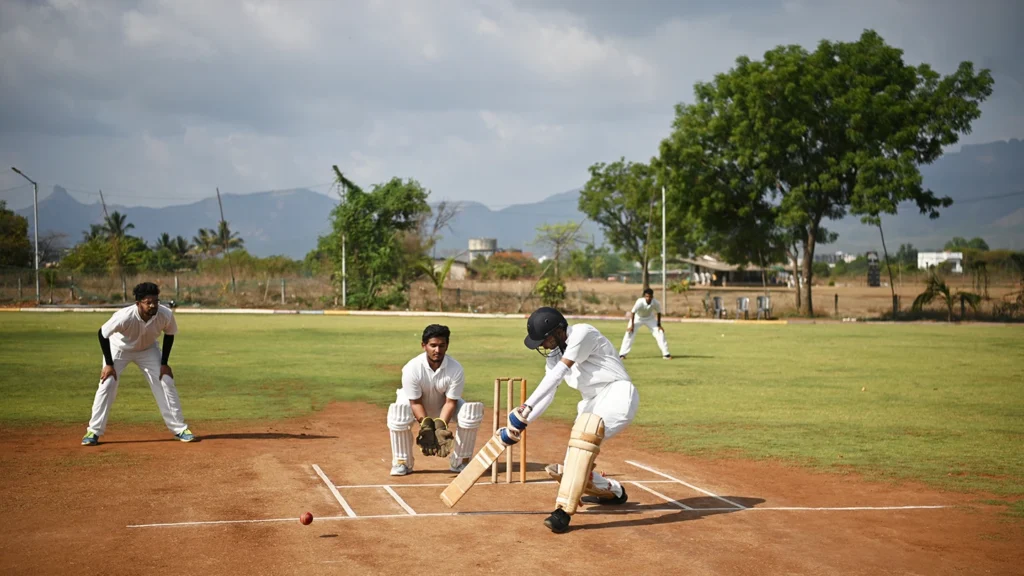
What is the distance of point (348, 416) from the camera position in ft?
47.6

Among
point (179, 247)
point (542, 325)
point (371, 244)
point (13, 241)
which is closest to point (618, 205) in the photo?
point (371, 244)

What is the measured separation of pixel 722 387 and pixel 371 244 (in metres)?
40.2

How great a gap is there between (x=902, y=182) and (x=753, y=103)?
8.40 metres

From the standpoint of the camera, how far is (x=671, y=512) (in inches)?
343

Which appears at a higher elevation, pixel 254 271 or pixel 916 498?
pixel 254 271

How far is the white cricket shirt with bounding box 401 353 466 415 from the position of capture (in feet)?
33.6

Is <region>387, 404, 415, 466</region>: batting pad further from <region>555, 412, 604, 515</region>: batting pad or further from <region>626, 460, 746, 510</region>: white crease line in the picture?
<region>626, 460, 746, 510</region>: white crease line

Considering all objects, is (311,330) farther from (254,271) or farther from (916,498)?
(254,271)

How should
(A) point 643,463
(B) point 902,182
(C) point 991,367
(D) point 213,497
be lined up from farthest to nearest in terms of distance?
1. (B) point 902,182
2. (C) point 991,367
3. (A) point 643,463
4. (D) point 213,497

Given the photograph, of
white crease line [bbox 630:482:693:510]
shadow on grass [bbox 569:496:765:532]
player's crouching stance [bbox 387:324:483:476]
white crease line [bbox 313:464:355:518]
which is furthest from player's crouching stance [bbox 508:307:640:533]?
white crease line [bbox 313:464:355:518]

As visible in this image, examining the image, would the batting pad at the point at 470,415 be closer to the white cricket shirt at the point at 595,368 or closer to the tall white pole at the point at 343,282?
the white cricket shirt at the point at 595,368

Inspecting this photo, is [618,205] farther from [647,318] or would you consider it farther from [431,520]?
[431,520]

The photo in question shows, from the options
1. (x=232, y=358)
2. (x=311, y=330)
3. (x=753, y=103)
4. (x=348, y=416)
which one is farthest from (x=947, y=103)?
(x=348, y=416)

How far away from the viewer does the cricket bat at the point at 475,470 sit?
8040 millimetres
